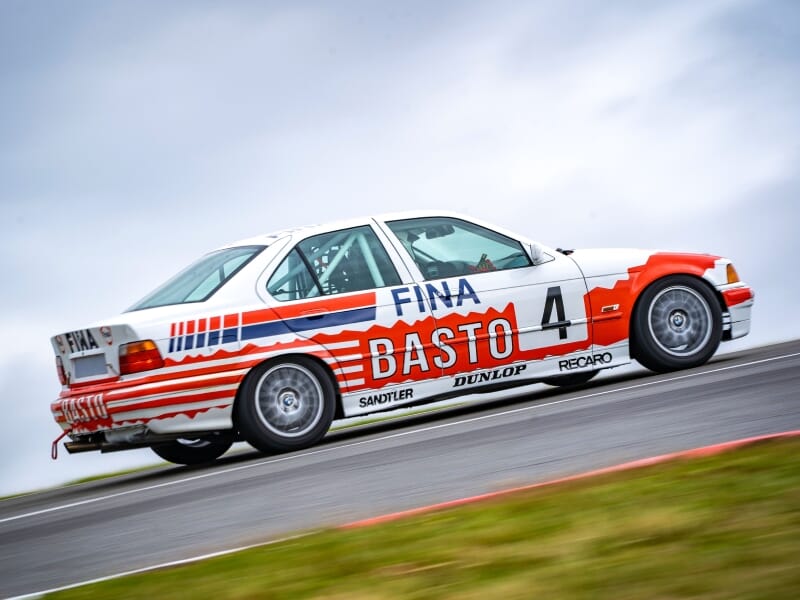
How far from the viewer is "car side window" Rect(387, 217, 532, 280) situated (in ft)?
31.5

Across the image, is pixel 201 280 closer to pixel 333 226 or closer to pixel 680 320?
pixel 333 226

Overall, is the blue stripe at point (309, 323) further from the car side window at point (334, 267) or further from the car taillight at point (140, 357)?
the car taillight at point (140, 357)

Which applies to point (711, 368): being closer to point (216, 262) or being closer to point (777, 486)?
point (216, 262)

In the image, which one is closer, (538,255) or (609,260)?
(538,255)

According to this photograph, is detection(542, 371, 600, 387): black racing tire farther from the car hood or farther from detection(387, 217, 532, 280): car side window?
detection(387, 217, 532, 280): car side window

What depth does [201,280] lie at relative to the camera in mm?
9117

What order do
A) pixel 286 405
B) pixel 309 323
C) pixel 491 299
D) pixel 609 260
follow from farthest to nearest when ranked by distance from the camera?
pixel 609 260, pixel 491 299, pixel 309 323, pixel 286 405

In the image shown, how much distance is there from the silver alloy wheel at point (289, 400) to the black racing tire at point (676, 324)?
3.00m

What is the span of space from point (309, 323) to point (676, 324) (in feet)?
11.0

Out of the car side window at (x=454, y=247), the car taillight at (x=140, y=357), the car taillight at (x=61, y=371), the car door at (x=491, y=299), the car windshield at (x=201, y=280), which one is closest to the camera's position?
the car taillight at (x=140, y=357)

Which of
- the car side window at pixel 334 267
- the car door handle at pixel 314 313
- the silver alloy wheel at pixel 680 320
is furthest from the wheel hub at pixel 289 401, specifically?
the silver alloy wheel at pixel 680 320

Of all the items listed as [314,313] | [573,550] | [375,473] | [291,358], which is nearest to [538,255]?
[314,313]

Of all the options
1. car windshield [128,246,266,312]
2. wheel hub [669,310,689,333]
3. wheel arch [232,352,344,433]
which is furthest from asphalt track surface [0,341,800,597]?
car windshield [128,246,266,312]

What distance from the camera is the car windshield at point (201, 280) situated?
8.91 m
